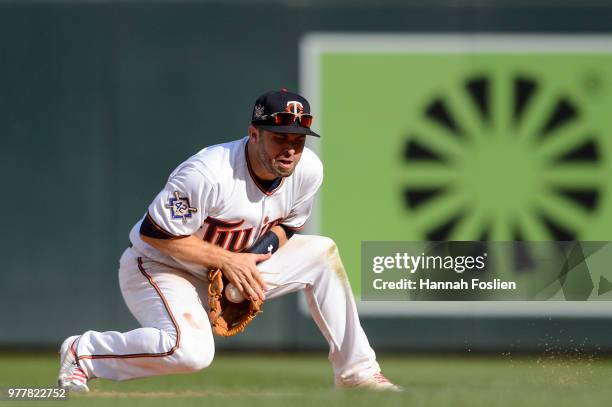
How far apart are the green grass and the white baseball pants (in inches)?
5.3

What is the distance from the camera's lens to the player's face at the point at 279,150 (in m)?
5.07

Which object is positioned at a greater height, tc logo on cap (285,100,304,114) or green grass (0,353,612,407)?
tc logo on cap (285,100,304,114)

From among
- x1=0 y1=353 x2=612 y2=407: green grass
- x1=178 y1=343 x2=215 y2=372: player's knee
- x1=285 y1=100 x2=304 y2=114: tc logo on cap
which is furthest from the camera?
x1=285 y1=100 x2=304 y2=114: tc logo on cap

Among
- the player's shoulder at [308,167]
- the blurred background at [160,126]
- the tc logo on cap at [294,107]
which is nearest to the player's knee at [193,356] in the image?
the player's shoulder at [308,167]

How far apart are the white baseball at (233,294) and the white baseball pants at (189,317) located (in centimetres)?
13

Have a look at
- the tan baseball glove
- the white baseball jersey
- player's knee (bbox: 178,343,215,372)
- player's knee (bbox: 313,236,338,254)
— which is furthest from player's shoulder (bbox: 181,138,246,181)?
player's knee (bbox: 178,343,215,372)

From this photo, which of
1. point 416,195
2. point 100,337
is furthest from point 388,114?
point 100,337

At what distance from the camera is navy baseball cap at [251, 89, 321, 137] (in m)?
5.01

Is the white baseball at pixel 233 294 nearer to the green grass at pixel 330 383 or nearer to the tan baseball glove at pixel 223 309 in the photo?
the tan baseball glove at pixel 223 309

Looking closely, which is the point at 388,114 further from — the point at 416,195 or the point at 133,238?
the point at 133,238

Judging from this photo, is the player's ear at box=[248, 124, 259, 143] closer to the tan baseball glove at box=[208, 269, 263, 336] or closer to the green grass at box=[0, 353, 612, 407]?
the tan baseball glove at box=[208, 269, 263, 336]

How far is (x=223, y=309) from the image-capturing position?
539 cm

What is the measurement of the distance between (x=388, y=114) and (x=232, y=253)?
3.20 meters

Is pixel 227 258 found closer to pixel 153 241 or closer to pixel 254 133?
pixel 153 241
